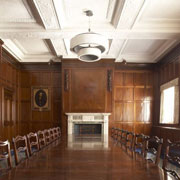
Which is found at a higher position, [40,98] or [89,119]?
[40,98]

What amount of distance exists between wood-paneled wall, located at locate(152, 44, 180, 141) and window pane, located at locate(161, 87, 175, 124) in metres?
0.26

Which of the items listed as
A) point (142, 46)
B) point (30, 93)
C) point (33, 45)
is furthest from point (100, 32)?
point (30, 93)

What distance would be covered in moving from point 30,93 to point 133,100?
4.39 meters

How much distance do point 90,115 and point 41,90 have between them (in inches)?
96.9

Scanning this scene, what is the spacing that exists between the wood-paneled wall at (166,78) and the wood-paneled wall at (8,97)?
5.55 metres

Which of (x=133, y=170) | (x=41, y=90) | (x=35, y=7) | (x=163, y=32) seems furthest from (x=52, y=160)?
(x=41, y=90)

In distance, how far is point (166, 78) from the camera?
26.3 ft

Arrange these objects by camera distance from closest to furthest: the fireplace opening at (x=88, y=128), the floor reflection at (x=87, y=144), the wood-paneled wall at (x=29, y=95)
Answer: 1. the floor reflection at (x=87, y=144)
2. the fireplace opening at (x=88, y=128)
3. the wood-paneled wall at (x=29, y=95)

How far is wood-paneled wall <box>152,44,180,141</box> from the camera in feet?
22.9

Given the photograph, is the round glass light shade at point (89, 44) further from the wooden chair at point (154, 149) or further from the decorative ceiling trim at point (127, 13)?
the wooden chair at point (154, 149)

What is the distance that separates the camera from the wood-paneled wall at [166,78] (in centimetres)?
699

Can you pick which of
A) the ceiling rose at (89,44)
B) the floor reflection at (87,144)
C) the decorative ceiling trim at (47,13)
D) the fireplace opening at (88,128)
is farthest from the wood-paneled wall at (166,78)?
the decorative ceiling trim at (47,13)

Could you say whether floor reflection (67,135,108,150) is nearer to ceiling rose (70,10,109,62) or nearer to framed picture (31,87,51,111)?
ceiling rose (70,10,109,62)

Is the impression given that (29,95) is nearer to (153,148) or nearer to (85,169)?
(153,148)
